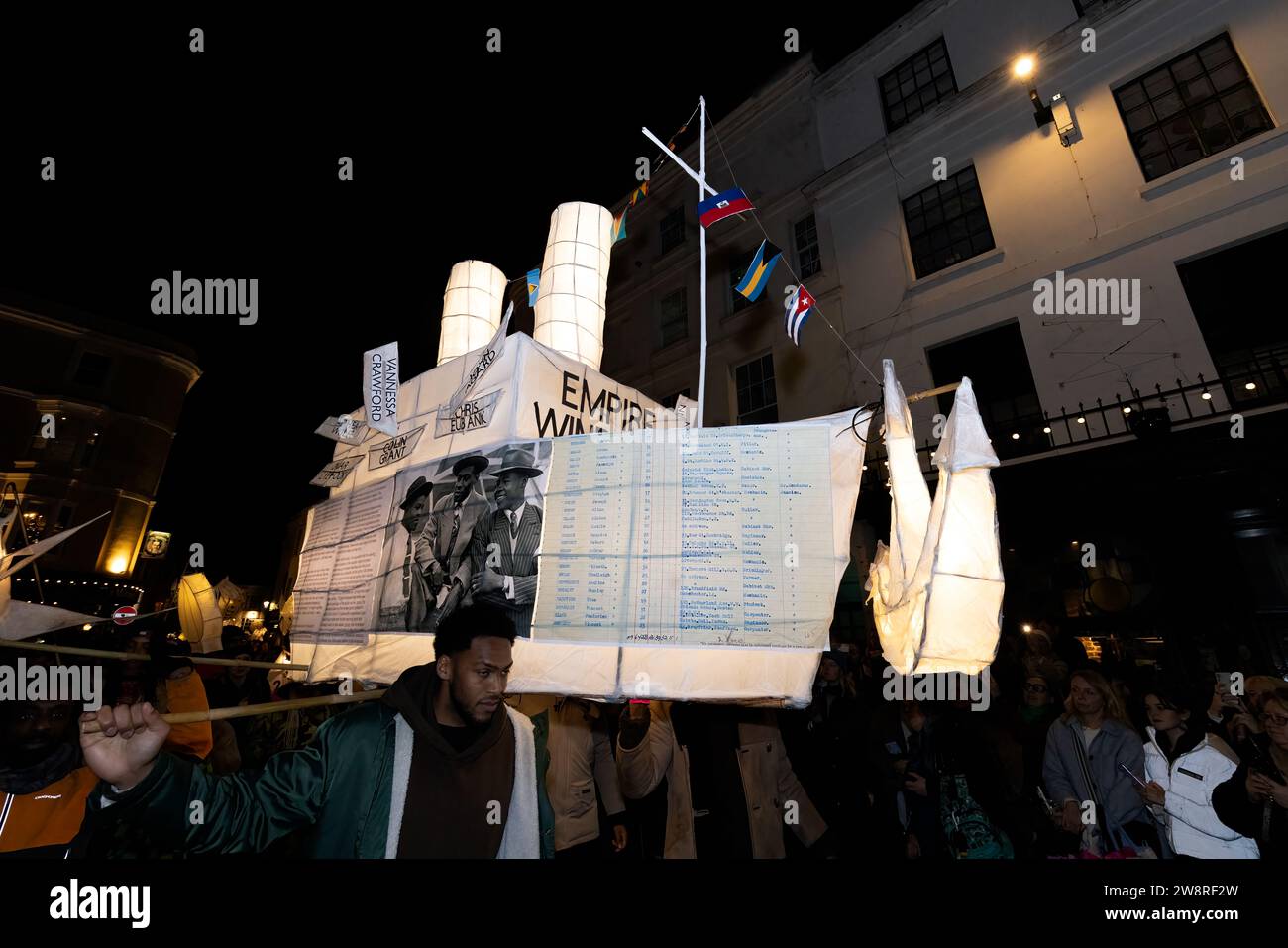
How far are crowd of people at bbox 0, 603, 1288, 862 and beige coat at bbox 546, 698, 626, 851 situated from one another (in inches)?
0.7

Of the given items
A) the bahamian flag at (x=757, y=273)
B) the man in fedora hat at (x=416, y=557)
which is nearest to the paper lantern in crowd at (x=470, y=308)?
the man in fedora hat at (x=416, y=557)

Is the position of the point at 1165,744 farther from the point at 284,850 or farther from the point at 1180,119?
the point at 1180,119

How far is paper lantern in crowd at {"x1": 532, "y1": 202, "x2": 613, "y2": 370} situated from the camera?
480cm

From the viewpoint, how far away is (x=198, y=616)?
29.9 ft

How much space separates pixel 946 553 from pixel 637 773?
117 inches

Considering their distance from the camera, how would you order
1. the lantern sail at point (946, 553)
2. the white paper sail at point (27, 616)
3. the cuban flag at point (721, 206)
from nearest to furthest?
1. the lantern sail at point (946, 553)
2. the white paper sail at point (27, 616)
3. the cuban flag at point (721, 206)

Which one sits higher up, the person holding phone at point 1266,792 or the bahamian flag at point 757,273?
the bahamian flag at point 757,273

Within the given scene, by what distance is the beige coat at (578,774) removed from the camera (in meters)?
4.77

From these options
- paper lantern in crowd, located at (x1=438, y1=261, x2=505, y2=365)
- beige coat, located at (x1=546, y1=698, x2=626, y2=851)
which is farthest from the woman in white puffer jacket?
paper lantern in crowd, located at (x1=438, y1=261, x2=505, y2=365)

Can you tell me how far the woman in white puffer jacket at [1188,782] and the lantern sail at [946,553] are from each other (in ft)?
7.82

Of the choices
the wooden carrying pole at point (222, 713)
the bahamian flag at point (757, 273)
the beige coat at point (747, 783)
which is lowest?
the beige coat at point (747, 783)

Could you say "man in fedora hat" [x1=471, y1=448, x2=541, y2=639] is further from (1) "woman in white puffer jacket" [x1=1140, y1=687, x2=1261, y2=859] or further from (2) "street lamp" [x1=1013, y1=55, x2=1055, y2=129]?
(2) "street lamp" [x1=1013, y1=55, x2=1055, y2=129]

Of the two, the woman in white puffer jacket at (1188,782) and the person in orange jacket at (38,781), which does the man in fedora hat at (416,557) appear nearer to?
the person in orange jacket at (38,781)

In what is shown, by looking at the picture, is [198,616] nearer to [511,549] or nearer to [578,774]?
[578,774]
